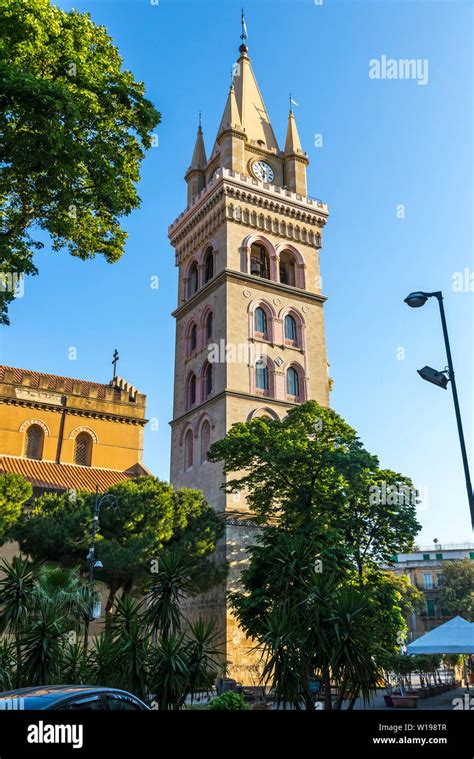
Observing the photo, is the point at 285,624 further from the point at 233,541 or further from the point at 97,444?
the point at 97,444

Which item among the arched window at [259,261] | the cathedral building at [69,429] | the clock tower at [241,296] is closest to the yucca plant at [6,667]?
the clock tower at [241,296]

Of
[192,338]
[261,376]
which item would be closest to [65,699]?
[261,376]

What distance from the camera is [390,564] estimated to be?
90.3 ft

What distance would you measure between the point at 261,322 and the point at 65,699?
35.9 meters

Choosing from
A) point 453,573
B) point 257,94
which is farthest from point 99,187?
point 453,573

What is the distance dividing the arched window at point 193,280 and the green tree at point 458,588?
132 feet

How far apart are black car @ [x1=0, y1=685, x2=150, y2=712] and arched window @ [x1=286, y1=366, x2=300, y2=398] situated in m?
33.4

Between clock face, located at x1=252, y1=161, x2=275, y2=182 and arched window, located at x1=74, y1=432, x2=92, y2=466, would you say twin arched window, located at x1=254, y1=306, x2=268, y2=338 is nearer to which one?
clock face, located at x1=252, y1=161, x2=275, y2=182

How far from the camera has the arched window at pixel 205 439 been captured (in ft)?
127

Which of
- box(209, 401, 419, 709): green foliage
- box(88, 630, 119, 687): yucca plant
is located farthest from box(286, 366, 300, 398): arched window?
box(88, 630, 119, 687): yucca plant

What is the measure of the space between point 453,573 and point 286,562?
175ft

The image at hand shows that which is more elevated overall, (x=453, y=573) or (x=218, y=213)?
(x=218, y=213)

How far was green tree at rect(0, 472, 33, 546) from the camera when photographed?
2712 centimetres

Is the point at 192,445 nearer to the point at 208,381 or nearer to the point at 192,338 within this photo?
the point at 208,381
